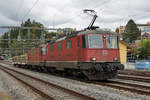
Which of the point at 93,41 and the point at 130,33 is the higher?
the point at 130,33

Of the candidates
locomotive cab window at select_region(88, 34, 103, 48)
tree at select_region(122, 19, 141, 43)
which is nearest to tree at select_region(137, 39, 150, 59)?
locomotive cab window at select_region(88, 34, 103, 48)

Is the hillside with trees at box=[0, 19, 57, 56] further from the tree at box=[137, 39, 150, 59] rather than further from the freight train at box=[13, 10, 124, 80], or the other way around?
the tree at box=[137, 39, 150, 59]


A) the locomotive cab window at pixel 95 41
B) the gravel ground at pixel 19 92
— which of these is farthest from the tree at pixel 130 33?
the gravel ground at pixel 19 92

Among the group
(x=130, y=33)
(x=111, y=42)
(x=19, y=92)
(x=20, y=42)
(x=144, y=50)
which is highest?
(x=130, y=33)

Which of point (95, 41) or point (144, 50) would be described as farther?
point (144, 50)

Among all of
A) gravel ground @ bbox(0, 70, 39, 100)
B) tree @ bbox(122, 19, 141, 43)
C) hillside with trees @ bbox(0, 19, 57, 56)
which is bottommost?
gravel ground @ bbox(0, 70, 39, 100)

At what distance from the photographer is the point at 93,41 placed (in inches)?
520

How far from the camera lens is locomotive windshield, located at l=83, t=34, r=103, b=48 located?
42.7 feet

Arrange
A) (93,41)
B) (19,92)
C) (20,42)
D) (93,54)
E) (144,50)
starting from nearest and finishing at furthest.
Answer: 1. (19,92)
2. (93,54)
3. (93,41)
4. (144,50)
5. (20,42)

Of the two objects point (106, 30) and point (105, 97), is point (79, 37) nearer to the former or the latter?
point (106, 30)

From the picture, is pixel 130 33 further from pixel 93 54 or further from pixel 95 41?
pixel 93 54

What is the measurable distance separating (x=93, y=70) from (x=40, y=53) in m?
11.5

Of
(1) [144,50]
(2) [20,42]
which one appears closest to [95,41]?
(1) [144,50]

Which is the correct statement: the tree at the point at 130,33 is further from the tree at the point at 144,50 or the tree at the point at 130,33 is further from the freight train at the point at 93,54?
the freight train at the point at 93,54
